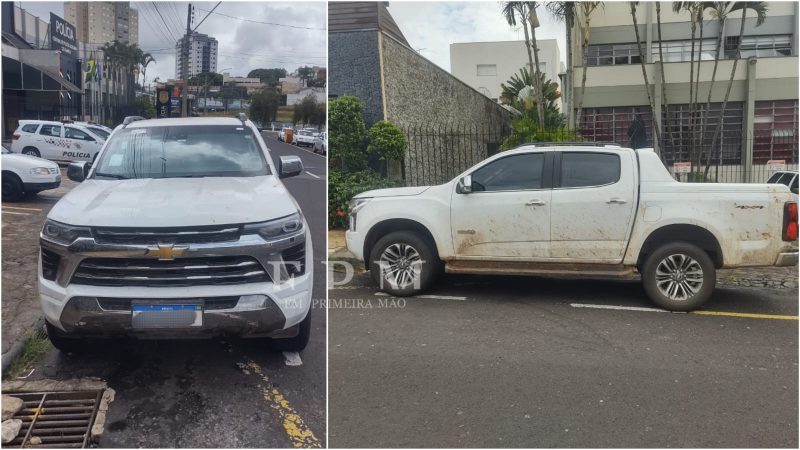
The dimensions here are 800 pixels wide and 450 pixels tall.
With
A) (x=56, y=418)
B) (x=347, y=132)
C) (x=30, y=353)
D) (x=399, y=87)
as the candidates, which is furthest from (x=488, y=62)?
(x=56, y=418)

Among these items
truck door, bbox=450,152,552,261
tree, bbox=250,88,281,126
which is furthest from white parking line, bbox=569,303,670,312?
tree, bbox=250,88,281,126

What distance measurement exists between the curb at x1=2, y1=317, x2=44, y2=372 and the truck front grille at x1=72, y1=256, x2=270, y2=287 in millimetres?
Answer: 800

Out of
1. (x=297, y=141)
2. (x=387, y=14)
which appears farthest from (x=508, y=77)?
(x=297, y=141)

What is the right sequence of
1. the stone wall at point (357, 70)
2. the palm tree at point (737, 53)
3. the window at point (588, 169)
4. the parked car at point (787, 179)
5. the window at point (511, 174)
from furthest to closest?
the palm tree at point (737, 53)
the parked car at point (787, 179)
the stone wall at point (357, 70)
the window at point (511, 174)
the window at point (588, 169)

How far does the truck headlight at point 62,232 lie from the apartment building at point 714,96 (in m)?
17.8

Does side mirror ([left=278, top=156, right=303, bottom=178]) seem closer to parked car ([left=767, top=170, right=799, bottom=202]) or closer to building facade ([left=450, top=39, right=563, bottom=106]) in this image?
parked car ([left=767, top=170, right=799, bottom=202])

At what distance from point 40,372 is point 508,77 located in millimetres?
38590

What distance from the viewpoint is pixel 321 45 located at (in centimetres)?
405

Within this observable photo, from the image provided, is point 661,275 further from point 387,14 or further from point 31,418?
point 387,14

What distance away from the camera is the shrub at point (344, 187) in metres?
11.1

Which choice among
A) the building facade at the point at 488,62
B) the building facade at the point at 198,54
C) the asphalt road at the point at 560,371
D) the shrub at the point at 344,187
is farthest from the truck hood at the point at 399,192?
the building facade at the point at 488,62

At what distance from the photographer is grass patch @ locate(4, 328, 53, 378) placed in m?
4.08

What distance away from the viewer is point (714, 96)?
2061cm

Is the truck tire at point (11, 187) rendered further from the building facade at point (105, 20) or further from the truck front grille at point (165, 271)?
the building facade at point (105, 20)
